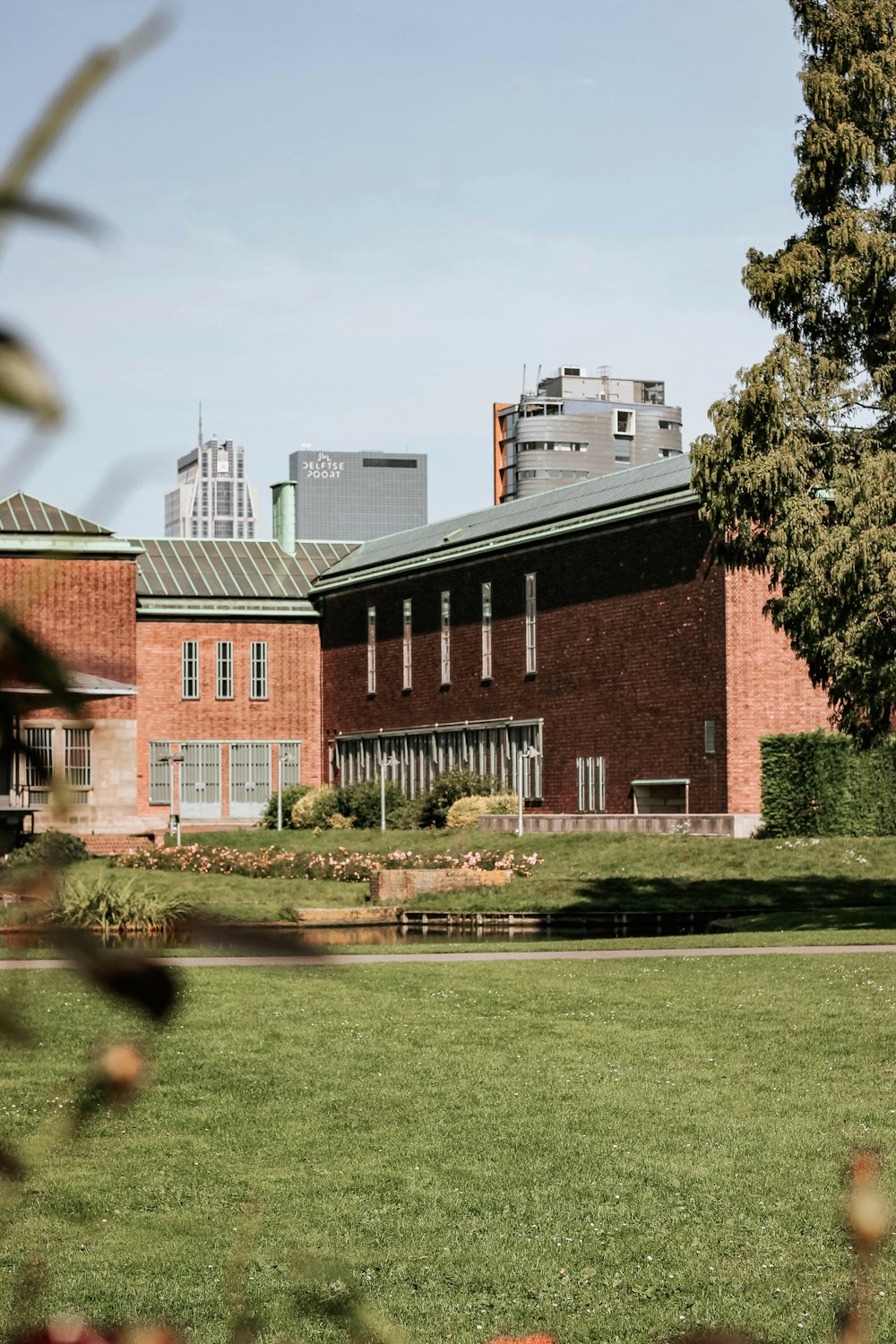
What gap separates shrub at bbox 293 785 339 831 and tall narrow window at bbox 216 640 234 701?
5881 millimetres

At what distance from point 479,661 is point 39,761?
5150 cm

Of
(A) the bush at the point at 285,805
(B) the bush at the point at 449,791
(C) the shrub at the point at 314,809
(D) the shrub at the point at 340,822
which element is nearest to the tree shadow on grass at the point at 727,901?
(B) the bush at the point at 449,791

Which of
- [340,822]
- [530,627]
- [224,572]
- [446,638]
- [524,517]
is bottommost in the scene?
[340,822]

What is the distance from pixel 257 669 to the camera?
59844 mm

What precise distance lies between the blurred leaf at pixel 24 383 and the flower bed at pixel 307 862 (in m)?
32.4

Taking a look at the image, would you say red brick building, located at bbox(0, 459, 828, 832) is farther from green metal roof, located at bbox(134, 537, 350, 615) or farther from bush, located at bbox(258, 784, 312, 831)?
bush, located at bbox(258, 784, 312, 831)

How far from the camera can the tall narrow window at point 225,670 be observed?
58594 mm

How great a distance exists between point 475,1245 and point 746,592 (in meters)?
34.2

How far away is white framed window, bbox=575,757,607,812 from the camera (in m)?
44.8

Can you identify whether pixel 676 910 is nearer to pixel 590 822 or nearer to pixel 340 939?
pixel 340 939

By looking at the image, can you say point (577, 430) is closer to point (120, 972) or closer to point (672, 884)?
point (672, 884)

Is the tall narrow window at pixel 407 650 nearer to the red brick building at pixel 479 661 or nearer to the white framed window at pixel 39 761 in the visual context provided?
the red brick building at pixel 479 661

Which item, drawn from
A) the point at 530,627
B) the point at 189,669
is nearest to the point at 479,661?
the point at 530,627

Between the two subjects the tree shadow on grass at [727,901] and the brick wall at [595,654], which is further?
the brick wall at [595,654]
